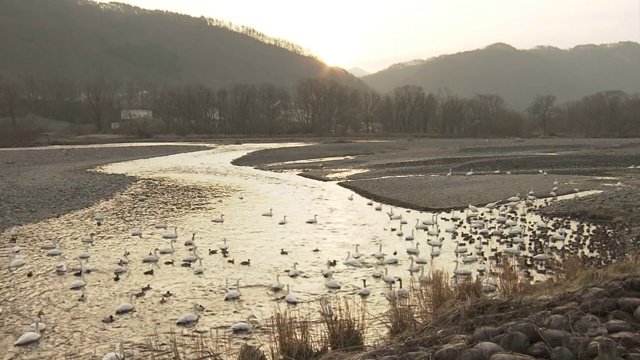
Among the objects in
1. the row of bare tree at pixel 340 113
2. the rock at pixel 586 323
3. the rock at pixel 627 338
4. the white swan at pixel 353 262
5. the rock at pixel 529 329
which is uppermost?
the row of bare tree at pixel 340 113

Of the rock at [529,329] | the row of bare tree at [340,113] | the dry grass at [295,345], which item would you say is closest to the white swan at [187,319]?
the dry grass at [295,345]

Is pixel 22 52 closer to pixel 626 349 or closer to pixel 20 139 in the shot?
pixel 20 139

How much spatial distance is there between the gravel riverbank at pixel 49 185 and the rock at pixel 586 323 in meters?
19.7

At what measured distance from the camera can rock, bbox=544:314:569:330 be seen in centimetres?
556

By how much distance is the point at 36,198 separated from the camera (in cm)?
2511

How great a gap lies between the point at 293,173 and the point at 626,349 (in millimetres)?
35545

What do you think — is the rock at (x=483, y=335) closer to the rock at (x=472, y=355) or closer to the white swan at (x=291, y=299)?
the rock at (x=472, y=355)

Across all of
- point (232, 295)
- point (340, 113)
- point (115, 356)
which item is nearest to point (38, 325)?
point (115, 356)

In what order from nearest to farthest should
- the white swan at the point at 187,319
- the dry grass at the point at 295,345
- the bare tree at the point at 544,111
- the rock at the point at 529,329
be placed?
1. the rock at the point at 529,329
2. the dry grass at the point at 295,345
3. the white swan at the point at 187,319
4. the bare tree at the point at 544,111

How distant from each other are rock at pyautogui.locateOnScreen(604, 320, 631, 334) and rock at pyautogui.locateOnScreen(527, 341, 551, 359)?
30.9 inches

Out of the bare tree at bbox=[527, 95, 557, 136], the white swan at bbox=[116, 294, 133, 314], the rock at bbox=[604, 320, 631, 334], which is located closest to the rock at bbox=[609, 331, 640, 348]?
the rock at bbox=[604, 320, 631, 334]

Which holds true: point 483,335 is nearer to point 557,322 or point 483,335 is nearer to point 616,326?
point 557,322

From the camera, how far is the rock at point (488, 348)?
4.99m

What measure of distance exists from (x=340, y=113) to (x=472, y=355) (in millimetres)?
115761
